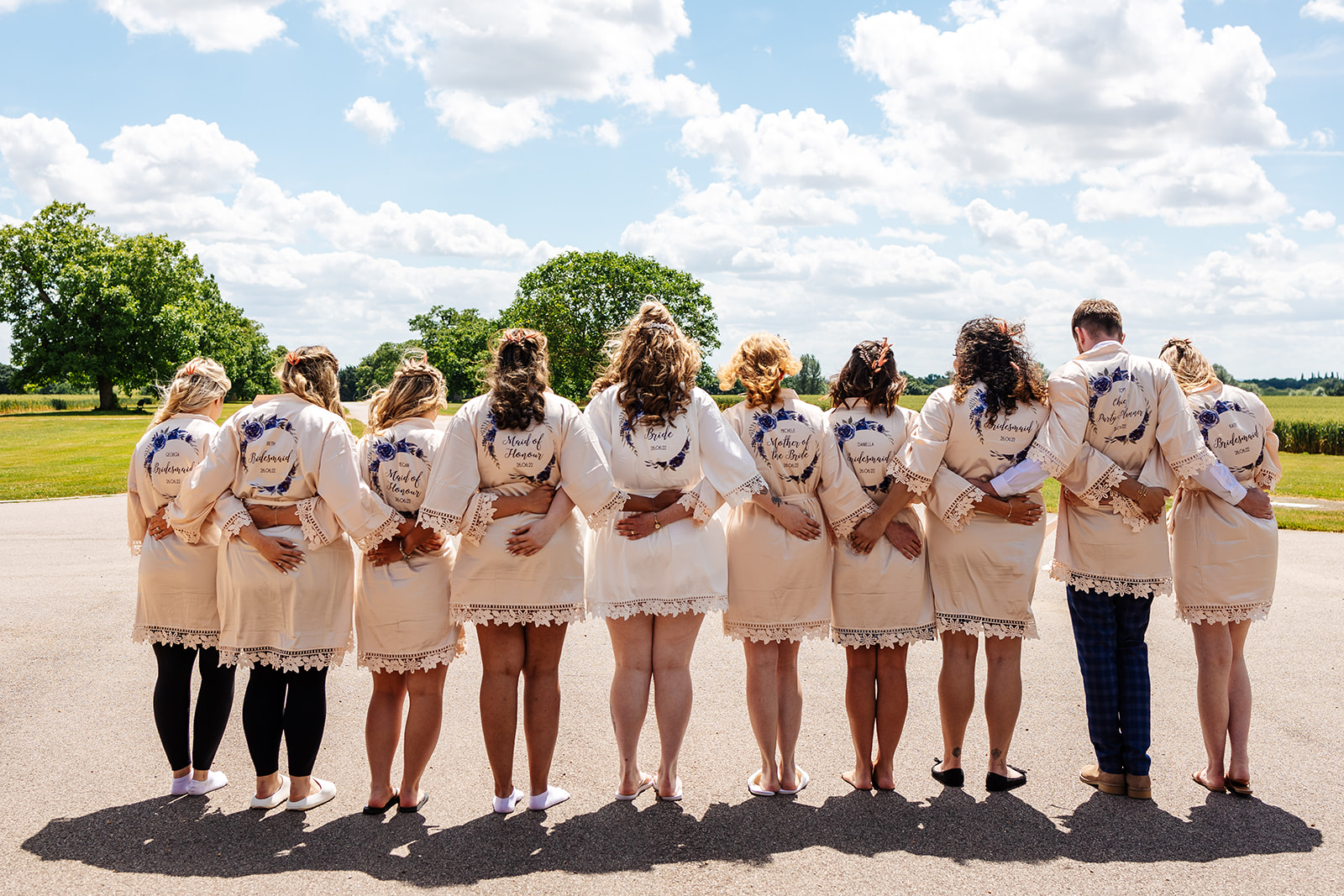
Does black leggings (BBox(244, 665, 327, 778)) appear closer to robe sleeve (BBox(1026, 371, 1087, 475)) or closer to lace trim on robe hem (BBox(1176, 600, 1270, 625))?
robe sleeve (BBox(1026, 371, 1087, 475))

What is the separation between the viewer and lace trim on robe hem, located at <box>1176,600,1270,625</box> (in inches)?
173

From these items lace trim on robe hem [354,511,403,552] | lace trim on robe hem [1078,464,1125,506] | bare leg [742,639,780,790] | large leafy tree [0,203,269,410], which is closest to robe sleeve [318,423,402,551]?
lace trim on robe hem [354,511,403,552]

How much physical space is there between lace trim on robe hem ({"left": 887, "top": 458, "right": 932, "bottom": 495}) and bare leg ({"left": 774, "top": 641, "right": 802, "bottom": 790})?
3.17ft

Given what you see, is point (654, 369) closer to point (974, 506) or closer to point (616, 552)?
point (616, 552)

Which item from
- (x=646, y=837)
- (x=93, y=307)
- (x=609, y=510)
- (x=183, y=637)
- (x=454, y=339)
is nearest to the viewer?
(x=646, y=837)

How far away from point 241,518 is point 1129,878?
4157mm

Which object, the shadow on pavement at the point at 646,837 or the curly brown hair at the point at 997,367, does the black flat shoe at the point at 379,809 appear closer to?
the shadow on pavement at the point at 646,837

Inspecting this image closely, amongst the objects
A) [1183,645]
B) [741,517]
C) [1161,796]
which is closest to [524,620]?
[741,517]

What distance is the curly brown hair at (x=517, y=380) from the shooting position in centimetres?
395

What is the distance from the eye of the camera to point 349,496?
3982mm

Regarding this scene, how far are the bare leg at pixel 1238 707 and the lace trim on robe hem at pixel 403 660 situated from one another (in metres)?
3.97

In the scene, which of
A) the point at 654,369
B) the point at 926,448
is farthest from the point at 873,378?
the point at 654,369

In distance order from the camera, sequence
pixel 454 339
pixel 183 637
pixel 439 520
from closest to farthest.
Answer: pixel 439 520 < pixel 183 637 < pixel 454 339

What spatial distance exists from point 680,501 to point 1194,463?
2.63m
